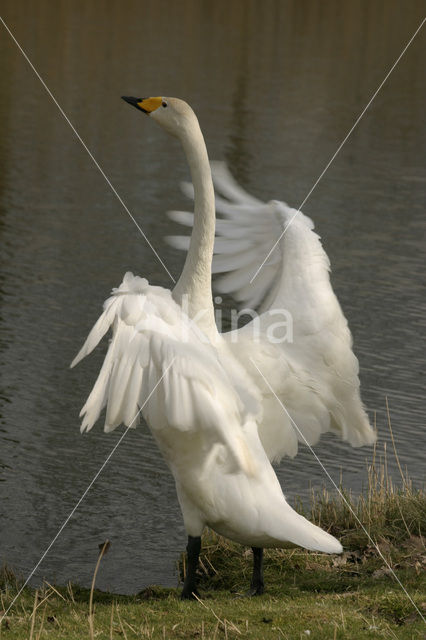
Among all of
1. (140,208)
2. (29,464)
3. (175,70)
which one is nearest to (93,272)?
(140,208)

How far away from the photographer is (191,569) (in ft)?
22.0

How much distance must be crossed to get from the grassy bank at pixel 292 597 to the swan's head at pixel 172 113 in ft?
9.05

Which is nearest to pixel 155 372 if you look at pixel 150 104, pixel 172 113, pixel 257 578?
pixel 257 578

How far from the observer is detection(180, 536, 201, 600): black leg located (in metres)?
6.68

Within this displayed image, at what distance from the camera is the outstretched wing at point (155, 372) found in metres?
5.38

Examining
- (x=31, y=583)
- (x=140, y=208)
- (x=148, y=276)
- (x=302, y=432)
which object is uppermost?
(x=140, y=208)

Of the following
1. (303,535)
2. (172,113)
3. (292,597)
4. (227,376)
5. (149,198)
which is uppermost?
(149,198)

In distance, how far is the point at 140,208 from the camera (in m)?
18.4

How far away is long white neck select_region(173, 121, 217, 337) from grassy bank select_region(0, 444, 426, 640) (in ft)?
5.72

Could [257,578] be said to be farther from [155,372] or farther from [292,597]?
[155,372]

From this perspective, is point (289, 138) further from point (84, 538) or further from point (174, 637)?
point (174, 637)

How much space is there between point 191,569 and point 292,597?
0.61m

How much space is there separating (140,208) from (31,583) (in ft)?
36.7

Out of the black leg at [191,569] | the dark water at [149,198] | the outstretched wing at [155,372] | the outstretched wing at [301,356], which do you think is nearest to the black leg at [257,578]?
the black leg at [191,569]
